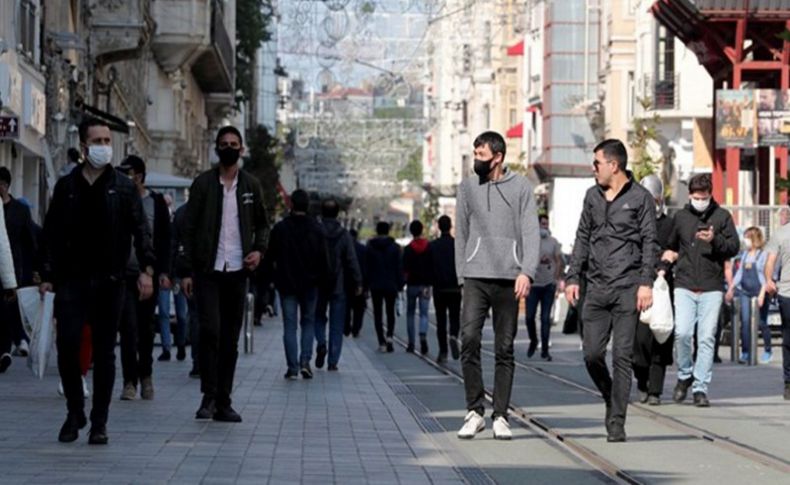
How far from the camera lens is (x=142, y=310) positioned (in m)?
17.1

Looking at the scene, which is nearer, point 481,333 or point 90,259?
point 90,259

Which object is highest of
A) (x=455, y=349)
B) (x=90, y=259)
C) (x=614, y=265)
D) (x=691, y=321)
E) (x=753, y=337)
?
(x=90, y=259)

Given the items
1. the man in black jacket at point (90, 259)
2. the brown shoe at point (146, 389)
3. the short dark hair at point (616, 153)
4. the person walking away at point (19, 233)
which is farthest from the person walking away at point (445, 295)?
the man in black jacket at point (90, 259)

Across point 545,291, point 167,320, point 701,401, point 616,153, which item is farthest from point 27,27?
point 616,153

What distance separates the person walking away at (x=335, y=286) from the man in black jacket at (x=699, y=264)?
202 inches

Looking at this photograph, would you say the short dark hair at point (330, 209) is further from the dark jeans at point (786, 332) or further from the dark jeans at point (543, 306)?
the dark jeans at point (786, 332)

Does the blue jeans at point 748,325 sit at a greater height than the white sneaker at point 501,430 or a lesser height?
lesser

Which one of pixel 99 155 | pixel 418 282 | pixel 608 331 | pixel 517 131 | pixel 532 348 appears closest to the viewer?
pixel 99 155

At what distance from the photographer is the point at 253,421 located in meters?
14.7

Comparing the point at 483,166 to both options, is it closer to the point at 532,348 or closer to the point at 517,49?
the point at 532,348

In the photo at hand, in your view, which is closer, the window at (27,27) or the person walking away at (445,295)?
the person walking away at (445,295)

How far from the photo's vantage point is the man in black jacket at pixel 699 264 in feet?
57.9

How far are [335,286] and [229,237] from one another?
814 centimetres

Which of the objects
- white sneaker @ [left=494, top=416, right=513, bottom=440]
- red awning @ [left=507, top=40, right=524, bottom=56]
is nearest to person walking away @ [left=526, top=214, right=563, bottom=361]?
white sneaker @ [left=494, top=416, right=513, bottom=440]
